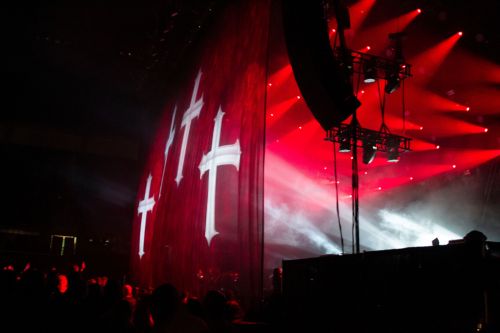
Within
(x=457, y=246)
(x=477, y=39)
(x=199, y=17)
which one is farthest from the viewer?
(x=477, y=39)

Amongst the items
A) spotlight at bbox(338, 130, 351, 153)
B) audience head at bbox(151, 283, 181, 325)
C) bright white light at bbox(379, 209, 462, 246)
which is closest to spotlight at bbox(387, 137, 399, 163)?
spotlight at bbox(338, 130, 351, 153)

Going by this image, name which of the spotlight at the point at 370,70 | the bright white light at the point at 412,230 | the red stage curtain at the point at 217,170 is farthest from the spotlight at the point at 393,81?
the bright white light at the point at 412,230

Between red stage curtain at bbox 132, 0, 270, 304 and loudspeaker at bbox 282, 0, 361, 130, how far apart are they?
0.87 metres

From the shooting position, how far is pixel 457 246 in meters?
2.51

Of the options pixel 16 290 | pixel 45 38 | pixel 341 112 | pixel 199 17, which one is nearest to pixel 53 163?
pixel 45 38

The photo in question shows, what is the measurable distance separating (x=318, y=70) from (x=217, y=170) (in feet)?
7.95

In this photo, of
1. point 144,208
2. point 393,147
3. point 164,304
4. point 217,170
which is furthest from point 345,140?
point 164,304

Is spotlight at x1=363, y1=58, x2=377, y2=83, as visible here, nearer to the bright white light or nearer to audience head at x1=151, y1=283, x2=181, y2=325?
audience head at x1=151, y1=283, x2=181, y2=325

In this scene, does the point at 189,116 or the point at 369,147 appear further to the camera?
the point at 369,147

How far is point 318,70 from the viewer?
3.05 m

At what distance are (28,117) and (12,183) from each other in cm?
180

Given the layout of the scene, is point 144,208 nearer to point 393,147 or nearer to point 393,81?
point 393,81

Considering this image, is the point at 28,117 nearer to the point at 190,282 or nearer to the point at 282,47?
the point at 282,47

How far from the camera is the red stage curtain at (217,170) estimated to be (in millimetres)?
4066
